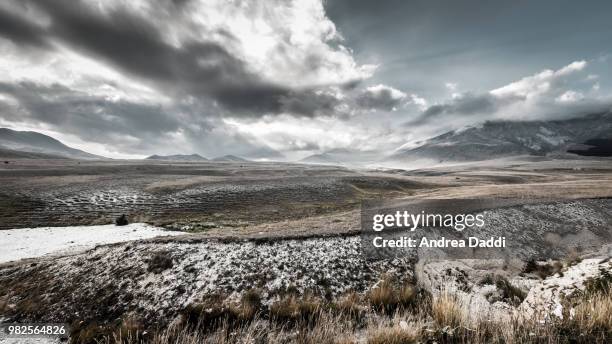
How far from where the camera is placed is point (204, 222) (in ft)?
122

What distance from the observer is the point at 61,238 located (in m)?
27.8

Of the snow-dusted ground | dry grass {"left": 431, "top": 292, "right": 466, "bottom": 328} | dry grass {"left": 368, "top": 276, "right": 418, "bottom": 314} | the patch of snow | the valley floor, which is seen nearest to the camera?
the valley floor

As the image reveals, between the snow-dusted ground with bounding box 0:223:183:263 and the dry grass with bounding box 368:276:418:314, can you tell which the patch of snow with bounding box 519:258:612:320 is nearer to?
the dry grass with bounding box 368:276:418:314

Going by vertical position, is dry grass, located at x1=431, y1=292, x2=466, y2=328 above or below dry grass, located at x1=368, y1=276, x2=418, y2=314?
above

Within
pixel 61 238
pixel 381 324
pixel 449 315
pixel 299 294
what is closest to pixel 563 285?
pixel 449 315

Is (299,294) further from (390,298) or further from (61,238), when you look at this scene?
(61,238)

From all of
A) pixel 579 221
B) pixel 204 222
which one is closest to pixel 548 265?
pixel 579 221

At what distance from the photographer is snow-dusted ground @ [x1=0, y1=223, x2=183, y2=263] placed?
22.9 m

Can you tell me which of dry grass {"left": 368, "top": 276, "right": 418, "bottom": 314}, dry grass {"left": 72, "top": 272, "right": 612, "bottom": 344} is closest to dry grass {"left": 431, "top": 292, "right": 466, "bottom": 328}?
dry grass {"left": 72, "top": 272, "right": 612, "bottom": 344}

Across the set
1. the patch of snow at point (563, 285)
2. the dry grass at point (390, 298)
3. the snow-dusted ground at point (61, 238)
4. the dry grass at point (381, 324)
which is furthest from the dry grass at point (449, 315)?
the snow-dusted ground at point (61, 238)

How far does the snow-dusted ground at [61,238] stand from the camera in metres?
22.9

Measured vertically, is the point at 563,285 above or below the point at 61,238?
above

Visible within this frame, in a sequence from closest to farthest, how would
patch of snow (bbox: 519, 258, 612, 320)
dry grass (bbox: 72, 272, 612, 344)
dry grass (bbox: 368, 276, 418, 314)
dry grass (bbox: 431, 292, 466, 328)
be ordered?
1. dry grass (bbox: 72, 272, 612, 344)
2. dry grass (bbox: 431, 292, 466, 328)
3. patch of snow (bbox: 519, 258, 612, 320)
4. dry grass (bbox: 368, 276, 418, 314)

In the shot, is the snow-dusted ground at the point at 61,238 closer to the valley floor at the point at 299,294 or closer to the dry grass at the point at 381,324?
the valley floor at the point at 299,294
